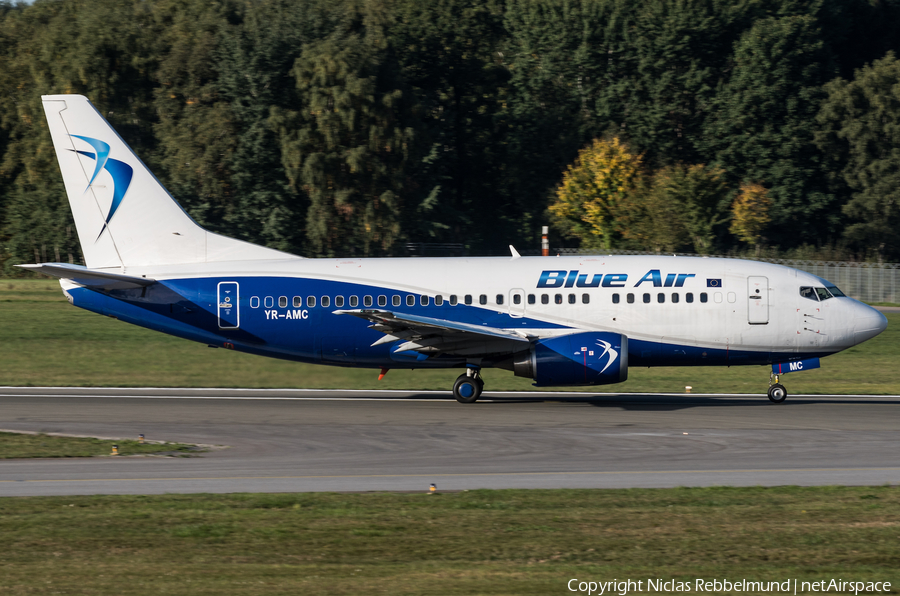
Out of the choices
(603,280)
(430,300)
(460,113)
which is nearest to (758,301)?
(603,280)

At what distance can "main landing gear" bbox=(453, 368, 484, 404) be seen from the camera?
26.8 metres

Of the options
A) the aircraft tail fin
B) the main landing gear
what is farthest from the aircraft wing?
the aircraft tail fin

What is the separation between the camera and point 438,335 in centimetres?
2581

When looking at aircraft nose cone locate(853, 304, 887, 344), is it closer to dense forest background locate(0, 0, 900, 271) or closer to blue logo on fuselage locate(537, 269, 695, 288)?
blue logo on fuselage locate(537, 269, 695, 288)

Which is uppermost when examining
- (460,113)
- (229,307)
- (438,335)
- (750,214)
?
(460,113)

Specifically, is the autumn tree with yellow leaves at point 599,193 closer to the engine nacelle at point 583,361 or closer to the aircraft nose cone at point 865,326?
the aircraft nose cone at point 865,326

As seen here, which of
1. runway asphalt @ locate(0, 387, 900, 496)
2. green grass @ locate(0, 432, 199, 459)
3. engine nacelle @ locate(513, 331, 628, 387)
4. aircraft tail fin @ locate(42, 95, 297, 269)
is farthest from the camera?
aircraft tail fin @ locate(42, 95, 297, 269)

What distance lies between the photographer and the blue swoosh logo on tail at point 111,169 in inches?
1086

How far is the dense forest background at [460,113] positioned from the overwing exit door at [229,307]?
36.4 metres

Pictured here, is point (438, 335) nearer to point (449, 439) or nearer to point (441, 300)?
point (441, 300)

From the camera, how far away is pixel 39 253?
6788 cm

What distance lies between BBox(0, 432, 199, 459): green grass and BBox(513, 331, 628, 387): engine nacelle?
30.7ft

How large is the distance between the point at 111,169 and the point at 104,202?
954 millimetres

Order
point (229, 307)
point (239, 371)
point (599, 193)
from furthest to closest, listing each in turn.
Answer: point (599, 193) < point (239, 371) < point (229, 307)
